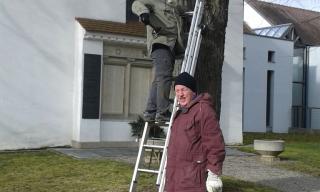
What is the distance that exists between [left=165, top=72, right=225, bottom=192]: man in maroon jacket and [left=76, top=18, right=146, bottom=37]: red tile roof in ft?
37.1

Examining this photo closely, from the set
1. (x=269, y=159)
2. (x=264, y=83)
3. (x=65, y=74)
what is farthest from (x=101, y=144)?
(x=264, y=83)

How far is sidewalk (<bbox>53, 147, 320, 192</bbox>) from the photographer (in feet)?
39.0

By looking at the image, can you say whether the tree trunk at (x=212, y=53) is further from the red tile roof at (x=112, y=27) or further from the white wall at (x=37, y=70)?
the white wall at (x=37, y=70)

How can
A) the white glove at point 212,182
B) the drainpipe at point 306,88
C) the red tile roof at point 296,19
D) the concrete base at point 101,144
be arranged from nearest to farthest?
the white glove at point 212,182, the concrete base at point 101,144, the drainpipe at point 306,88, the red tile roof at point 296,19

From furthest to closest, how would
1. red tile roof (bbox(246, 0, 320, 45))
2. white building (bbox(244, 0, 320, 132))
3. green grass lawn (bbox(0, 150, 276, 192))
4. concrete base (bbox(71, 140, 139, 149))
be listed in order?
red tile roof (bbox(246, 0, 320, 45))
white building (bbox(244, 0, 320, 132))
concrete base (bbox(71, 140, 139, 149))
green grass lawn (bbox(0, 150, 276, 192))

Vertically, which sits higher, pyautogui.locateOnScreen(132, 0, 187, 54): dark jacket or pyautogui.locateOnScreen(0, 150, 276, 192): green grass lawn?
pyautogui.locateOnScreen(132, 0, 187, 54): dark jacket

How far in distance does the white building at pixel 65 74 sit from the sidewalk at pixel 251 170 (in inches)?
34.7

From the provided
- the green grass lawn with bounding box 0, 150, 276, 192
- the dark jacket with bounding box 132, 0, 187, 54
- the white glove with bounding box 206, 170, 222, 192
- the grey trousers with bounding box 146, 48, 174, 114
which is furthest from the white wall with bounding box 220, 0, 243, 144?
the white glove with bounding box 206, 170, 222, 192

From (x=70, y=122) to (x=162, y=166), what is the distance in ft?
35.1

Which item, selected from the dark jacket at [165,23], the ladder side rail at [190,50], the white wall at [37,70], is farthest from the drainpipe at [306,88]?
the ladder side rail at [190,50]

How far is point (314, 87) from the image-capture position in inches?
1350

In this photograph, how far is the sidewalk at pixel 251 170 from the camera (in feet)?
39.0

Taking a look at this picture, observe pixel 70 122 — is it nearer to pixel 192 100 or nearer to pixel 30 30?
pixel 30 30

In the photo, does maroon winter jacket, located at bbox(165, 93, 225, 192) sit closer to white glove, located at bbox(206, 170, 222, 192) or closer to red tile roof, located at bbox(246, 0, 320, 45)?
white glove, located at bbox(206, 170, 222, 192)
